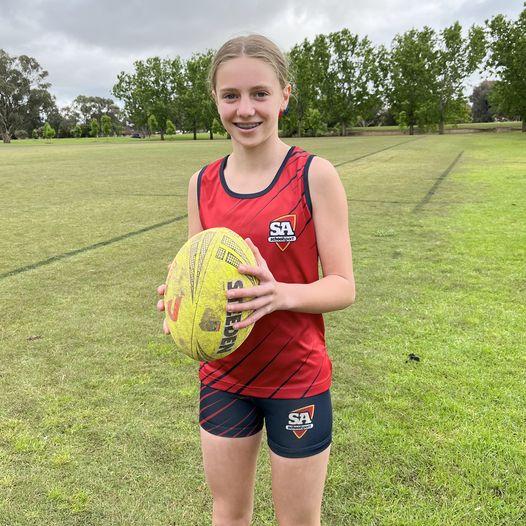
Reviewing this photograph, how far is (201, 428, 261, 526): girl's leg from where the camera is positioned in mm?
1906

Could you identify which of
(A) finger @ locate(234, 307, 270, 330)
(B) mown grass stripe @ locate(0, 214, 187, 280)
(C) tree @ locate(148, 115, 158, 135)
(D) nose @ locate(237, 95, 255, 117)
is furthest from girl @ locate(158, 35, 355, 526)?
(C) tree @ locate(148, 115, 158, 135)

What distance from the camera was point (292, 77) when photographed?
2004mm

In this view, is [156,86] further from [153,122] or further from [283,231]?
[283,231]

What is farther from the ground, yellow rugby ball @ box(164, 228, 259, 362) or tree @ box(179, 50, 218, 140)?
tree @ box(179, 50, 218, 140)

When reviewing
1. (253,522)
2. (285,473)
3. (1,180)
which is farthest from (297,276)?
(1,180)

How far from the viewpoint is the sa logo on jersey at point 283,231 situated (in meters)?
1.74

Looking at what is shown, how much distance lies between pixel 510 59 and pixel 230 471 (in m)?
65.8

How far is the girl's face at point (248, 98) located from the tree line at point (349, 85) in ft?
204

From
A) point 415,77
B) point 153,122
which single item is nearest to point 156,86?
point 153,122

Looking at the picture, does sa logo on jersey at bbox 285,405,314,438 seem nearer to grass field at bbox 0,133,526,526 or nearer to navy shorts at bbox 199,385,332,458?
navy shorts at bbox 199,385,332,458

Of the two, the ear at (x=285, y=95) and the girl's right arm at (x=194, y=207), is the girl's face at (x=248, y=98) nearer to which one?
the ear at (x=285, y=95)

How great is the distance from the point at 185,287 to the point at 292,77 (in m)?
0.98

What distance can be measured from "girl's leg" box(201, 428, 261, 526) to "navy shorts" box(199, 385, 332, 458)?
39 millimetres

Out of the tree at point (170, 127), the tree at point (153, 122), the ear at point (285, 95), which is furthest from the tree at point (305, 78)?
the ear at point (285, 95)
